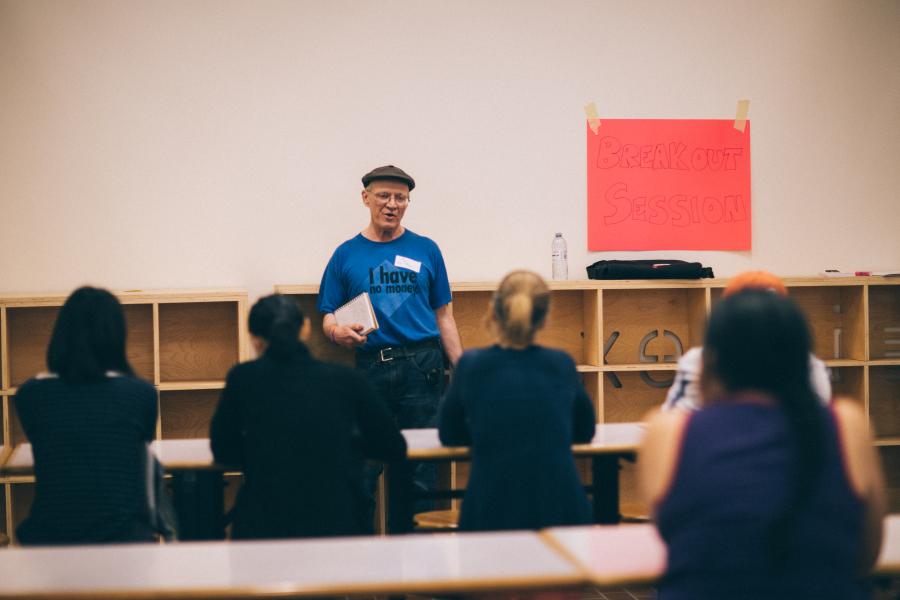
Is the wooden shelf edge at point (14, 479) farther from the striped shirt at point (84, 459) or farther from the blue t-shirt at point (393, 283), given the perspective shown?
the striped shirt at point (84, 459)

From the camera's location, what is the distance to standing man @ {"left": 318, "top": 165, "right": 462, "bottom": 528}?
158 inches

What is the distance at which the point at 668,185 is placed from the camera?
4.83 meters

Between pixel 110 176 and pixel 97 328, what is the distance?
2345mm

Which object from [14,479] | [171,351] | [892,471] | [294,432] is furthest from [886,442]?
[14,479]

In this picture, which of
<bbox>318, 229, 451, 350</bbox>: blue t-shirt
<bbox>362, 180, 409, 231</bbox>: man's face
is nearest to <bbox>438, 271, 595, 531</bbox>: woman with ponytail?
<bbox>318, 229, 451, 350</bbox>: blue t-shirt

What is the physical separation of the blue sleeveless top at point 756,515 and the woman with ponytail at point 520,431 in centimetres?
95

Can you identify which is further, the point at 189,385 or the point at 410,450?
the point at 189,385

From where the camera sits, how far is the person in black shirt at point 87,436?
7.34 ft

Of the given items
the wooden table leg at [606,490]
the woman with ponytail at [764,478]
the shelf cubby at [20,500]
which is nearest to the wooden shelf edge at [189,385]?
the shelf cubby at [20,500]

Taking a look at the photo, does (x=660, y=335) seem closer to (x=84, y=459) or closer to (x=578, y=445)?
(x=578, y=445)

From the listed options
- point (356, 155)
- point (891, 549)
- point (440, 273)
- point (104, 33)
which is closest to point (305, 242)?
point (356, 155)

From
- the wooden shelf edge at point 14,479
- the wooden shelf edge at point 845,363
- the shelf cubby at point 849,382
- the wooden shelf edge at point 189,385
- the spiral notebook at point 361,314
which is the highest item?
the spiral notebook at point 361,314

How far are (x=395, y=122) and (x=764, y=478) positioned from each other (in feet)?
11.5

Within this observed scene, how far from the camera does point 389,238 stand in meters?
4.18
